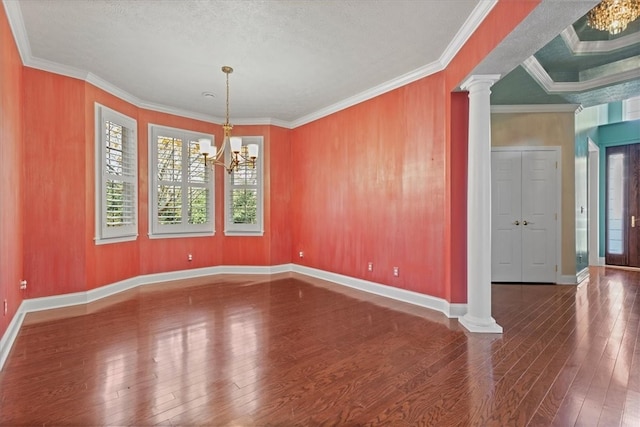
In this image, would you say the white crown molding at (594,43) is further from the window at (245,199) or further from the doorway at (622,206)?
the window at (245,199)

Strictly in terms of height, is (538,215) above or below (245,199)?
below

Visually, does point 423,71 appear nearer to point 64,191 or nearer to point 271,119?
point 271,119

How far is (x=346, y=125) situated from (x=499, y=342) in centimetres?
386

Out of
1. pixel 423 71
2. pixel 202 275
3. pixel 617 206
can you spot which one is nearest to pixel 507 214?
pixel 423 71

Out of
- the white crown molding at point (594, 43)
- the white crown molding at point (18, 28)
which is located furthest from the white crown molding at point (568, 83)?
the white crown molding at point (18, 28)

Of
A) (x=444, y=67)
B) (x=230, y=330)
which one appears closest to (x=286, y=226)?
(x=230, y=330)

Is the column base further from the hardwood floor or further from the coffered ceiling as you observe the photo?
the coffered ceiling

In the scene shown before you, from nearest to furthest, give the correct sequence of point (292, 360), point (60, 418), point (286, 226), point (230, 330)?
point (60, 418) → point (292, 360) → point (230, 330) → point (286, 226)

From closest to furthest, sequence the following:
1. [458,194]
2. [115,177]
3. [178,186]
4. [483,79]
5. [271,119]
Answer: [483,79], [458,194], [115,177], [178,186], [271,119]

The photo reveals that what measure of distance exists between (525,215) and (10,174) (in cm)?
726

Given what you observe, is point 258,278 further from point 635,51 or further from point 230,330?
point 635,51

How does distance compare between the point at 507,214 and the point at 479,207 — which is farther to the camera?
the point at 507,214

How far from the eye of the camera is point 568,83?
195 inches

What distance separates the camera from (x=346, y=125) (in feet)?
17.9
